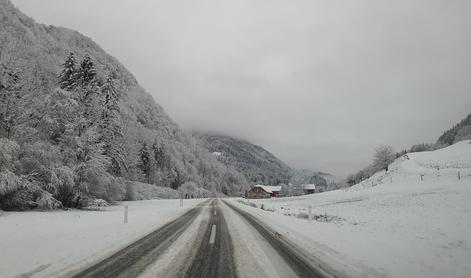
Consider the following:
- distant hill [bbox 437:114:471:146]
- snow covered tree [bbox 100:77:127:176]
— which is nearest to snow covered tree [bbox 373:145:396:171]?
distant hill [bbox 437:114:471:146]

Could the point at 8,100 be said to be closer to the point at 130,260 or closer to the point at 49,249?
the point at 49,249

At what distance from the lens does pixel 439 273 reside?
569 cm

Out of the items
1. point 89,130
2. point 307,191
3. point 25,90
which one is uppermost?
point 25,90

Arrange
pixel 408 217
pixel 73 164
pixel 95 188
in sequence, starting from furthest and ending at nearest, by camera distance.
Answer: pixel 95 188 → pixel 73 164 → pixel 408 217

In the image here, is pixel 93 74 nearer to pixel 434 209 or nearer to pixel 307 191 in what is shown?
pixel 434 209

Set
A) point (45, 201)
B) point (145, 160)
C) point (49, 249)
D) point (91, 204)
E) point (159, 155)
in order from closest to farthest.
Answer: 1. point (49, 249)
2. point (45, 201)
3. point (91, 204)
4. point (145, 160)
5. point (159, 155)

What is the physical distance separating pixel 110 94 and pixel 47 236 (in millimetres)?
27872

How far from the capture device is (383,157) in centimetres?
7494

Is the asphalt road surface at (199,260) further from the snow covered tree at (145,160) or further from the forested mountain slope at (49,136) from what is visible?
the snow covered tree at (145,160)

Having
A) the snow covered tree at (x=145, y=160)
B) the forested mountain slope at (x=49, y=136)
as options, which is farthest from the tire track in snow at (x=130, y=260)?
the snow covered tree at (x=145, y=160)

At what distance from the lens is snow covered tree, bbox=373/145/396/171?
244 feet

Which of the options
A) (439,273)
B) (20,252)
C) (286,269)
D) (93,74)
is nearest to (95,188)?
(93,74)

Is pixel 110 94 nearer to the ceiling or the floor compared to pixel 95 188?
nearer to the ceiling

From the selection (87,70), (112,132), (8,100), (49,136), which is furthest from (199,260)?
(112,132)
